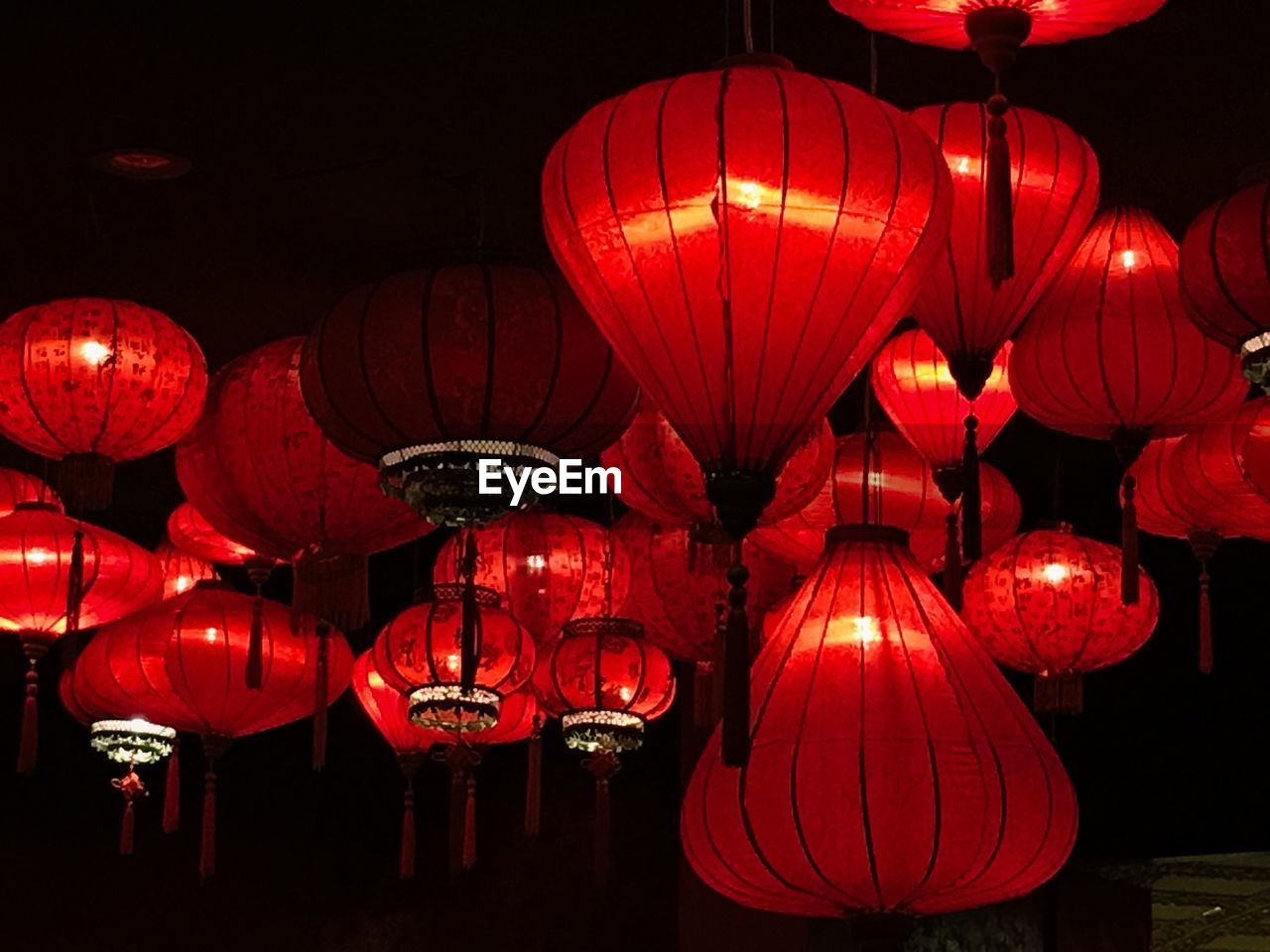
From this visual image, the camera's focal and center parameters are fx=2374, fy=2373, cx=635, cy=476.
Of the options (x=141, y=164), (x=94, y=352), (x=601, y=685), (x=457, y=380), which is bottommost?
(x=601, y=685)

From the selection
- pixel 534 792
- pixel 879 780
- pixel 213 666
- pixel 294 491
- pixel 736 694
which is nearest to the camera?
pixel 736 694

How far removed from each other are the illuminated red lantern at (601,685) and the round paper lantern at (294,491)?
1274 millimetres

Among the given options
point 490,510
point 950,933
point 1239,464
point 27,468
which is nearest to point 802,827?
point 490,510

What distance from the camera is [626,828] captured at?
26.4 ft

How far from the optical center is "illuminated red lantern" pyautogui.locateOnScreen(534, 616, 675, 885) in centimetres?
559

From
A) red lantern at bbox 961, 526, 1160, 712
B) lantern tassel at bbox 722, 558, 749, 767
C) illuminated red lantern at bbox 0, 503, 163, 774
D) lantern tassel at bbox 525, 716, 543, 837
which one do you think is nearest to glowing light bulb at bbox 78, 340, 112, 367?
illuminated red lantern at bbox 0, 503, 163, 774

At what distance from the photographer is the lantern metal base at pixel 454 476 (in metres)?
3.33

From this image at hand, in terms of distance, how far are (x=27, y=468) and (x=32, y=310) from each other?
9.24 feet

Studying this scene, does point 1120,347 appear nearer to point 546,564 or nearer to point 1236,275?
point 1236,275

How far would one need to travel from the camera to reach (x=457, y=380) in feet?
11.0

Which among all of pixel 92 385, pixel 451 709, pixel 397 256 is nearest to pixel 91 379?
pixel 92 385

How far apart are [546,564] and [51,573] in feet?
3.94

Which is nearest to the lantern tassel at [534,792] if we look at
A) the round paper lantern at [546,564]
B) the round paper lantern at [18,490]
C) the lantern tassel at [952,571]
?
the round paper lantern at [546,564]

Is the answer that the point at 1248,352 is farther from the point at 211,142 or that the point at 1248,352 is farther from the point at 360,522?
the point at 211,142
